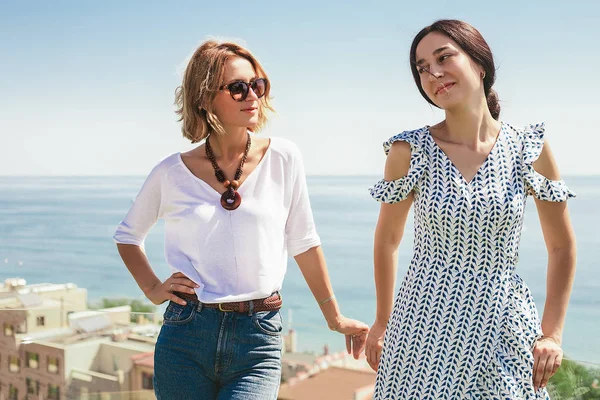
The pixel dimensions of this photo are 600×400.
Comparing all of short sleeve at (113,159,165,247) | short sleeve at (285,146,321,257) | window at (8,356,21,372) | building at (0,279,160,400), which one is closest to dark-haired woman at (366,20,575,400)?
short sleeve at (285,146,321,257)

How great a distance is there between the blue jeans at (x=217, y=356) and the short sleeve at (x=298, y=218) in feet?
0.92

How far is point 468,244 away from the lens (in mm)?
2141

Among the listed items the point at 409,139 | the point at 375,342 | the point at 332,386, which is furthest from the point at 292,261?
the point at 409,139

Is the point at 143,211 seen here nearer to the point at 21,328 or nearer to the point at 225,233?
the point at 225,233

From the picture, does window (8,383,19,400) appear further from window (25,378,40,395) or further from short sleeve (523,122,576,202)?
short sleeve (523,122,576,202)

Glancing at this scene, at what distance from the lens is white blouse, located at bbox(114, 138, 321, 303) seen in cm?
239

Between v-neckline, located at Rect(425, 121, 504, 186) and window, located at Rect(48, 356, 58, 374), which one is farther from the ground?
v-neckline, located at Rect(425, 121, 504, 186)

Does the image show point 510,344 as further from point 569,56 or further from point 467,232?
point 569,56

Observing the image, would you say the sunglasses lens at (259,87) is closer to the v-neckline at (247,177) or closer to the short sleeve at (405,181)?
the v-neckline at (247,177)

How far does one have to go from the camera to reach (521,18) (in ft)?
195

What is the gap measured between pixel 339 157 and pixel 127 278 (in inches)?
1433

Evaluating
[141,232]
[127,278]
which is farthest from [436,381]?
[127,278]

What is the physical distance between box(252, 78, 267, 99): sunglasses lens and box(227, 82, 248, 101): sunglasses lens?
36 millimetres

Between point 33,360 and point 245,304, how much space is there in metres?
2.81
